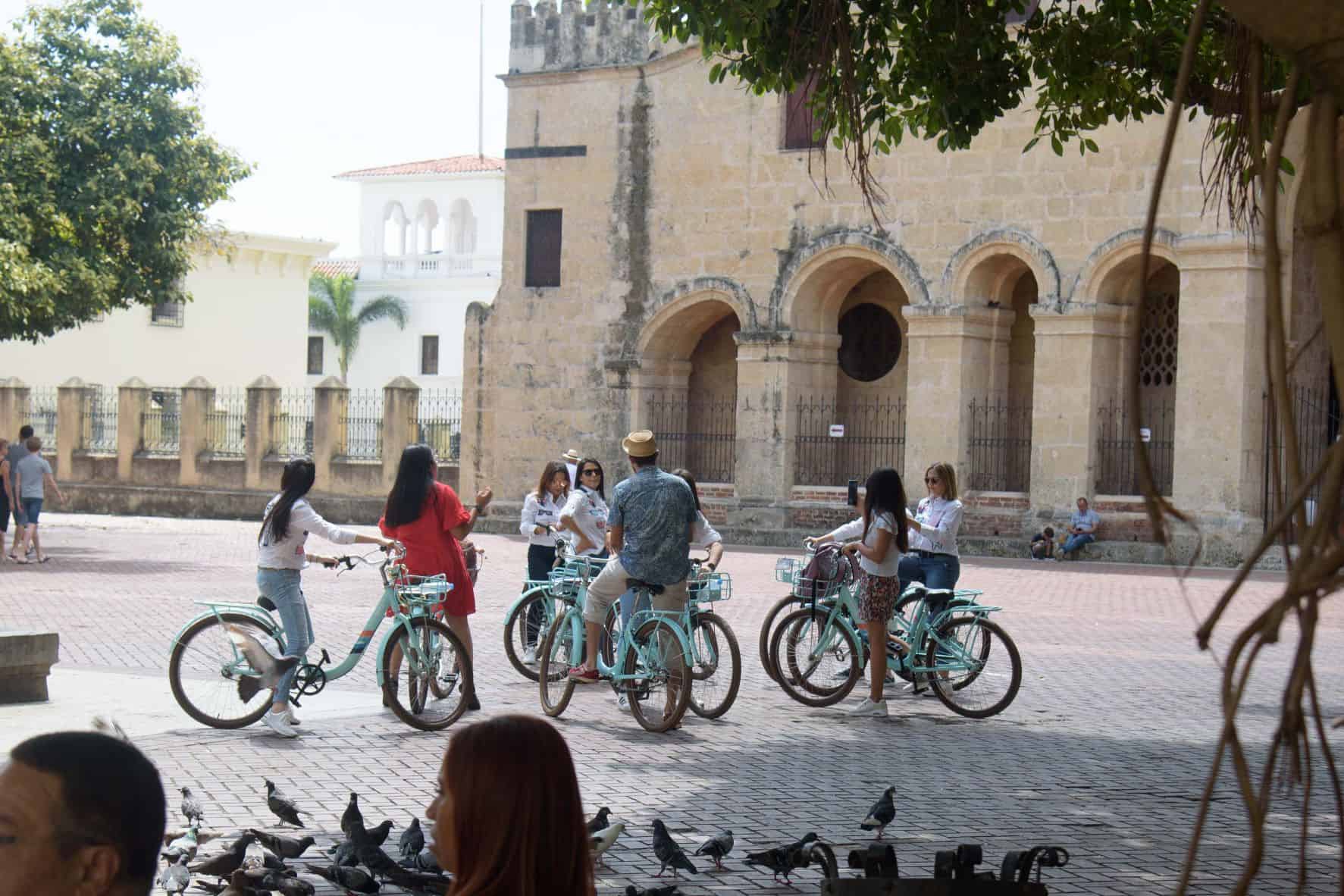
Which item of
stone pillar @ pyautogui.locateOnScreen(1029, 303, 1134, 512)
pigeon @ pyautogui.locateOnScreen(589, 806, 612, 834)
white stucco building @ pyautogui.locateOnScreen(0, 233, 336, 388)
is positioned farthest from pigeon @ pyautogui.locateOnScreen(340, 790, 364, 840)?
white stucco building @ pyautogui.locateOnScreen(0, 233, 336, 388)

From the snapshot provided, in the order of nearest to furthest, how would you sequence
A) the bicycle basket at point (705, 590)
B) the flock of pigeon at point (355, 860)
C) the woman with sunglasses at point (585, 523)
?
the flock of pigeon at point (355, 860), the bicycle basket at point (705, 590), the woman with sunglasses at point (585, 523)

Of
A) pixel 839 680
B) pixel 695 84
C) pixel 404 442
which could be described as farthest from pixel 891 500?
pixel 404 442

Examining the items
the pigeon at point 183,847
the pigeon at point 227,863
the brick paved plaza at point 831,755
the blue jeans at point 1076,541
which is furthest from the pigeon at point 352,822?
the blue jeans at point 1076,541

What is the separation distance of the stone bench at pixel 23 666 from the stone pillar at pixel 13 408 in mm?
29490

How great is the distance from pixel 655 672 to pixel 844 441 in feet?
65.5

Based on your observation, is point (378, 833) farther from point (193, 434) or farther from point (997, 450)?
point (193, 434)

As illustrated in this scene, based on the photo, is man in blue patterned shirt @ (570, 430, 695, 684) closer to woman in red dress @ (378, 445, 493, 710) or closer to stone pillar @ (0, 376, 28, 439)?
woman in red dress @ (378, 445, 493, 710)

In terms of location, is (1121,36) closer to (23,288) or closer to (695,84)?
(23,288)

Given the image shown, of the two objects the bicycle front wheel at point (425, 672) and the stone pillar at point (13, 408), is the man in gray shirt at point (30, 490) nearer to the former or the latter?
the bicycle front wheel at point (425, 672)

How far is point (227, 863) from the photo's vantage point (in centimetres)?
571

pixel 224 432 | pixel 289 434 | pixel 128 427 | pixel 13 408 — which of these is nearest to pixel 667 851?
pixel 289 434

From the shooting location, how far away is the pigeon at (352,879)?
5613mm

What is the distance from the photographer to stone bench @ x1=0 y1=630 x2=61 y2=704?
10.4 metres

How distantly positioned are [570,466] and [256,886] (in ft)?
30.5
